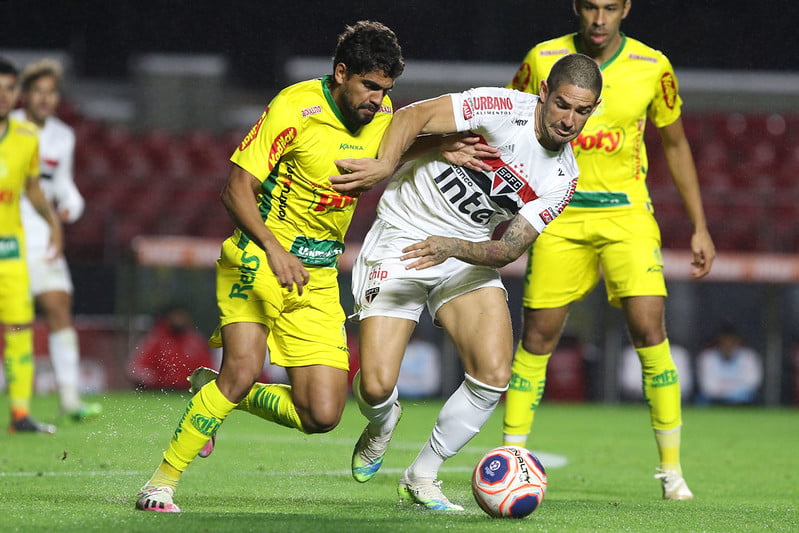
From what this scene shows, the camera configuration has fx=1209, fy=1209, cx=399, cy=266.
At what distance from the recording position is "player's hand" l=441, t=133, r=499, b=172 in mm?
5262

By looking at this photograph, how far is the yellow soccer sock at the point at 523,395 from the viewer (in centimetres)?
620

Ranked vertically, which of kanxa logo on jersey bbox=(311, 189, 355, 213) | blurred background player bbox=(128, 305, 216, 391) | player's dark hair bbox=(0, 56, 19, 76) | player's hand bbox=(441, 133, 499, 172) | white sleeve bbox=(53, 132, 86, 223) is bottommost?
blurred background player bbox=(128, 305, 216, 391)

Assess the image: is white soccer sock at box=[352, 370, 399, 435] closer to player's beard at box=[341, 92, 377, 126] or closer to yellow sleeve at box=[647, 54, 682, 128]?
player's beard at box=[341, 92, 377, 126]

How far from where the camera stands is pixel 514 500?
4625 millimetres

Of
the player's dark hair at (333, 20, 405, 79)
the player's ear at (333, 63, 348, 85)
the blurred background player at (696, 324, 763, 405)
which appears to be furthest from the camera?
the blurred background player at (696, 324, 763, 405)

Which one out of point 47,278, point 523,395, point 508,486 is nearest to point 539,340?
point 523,395

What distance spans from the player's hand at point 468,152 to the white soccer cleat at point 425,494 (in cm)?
138

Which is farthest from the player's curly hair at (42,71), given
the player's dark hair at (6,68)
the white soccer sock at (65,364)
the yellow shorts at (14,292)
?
the white soccer sock at (65,364)

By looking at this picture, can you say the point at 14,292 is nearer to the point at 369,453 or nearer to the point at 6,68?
the point at 6,68

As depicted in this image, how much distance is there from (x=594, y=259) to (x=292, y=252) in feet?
6.00

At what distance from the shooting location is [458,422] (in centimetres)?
525

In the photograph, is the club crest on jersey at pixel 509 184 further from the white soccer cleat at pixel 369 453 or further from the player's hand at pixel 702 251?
the player's hand at pixel 702 251

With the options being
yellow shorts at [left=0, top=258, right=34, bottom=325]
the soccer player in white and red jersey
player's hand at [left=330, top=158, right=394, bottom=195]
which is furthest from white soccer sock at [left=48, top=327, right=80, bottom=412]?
player's hand at [left=330, top=158, right=394, bottom=195]

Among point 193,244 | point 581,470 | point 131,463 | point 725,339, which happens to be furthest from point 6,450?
point 725,339
